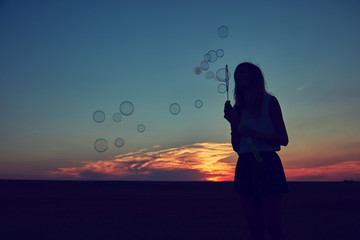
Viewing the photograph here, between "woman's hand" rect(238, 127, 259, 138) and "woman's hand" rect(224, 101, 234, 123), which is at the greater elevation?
"woman's hand" rect(224, 101, 234, 123)

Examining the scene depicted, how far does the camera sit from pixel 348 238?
6469 millimetres

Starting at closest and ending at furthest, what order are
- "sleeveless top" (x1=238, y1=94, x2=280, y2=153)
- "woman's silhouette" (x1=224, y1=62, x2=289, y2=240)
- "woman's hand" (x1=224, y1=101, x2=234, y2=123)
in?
"woman's silhouette" (x1=224, y1=62, x2=289, y2=240) → "sleeveless top" (x1=238, y1=94, x2=280, y2=153) → "woman's hand" (x1=224, y1=101, x2=234, y2=123)

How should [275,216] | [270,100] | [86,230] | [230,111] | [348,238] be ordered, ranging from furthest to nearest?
[86,230], [348,238], [230,111], [270,100], [275,216]

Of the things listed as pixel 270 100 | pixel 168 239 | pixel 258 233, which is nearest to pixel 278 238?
pixel 258 233

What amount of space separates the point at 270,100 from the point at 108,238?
4.95 m

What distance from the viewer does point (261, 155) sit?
9.75ft

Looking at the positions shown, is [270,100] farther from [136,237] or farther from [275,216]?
[136,237]

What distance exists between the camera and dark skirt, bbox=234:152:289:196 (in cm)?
284

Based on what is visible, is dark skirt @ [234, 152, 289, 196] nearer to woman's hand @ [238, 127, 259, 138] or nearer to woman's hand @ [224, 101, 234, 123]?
woman's hand @ [238, 127, 259, 138]

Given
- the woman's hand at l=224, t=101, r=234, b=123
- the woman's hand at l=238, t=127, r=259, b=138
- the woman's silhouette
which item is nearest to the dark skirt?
the woman's silhouette

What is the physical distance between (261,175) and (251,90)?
797mm

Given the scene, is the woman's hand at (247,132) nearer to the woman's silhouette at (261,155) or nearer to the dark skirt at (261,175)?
the woman's silhouette at (261,155)

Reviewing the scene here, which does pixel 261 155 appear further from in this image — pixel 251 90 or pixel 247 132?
pixel 251 90

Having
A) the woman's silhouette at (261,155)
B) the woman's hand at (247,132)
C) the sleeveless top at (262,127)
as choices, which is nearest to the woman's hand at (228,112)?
the woman's silhouette at (261,155)
